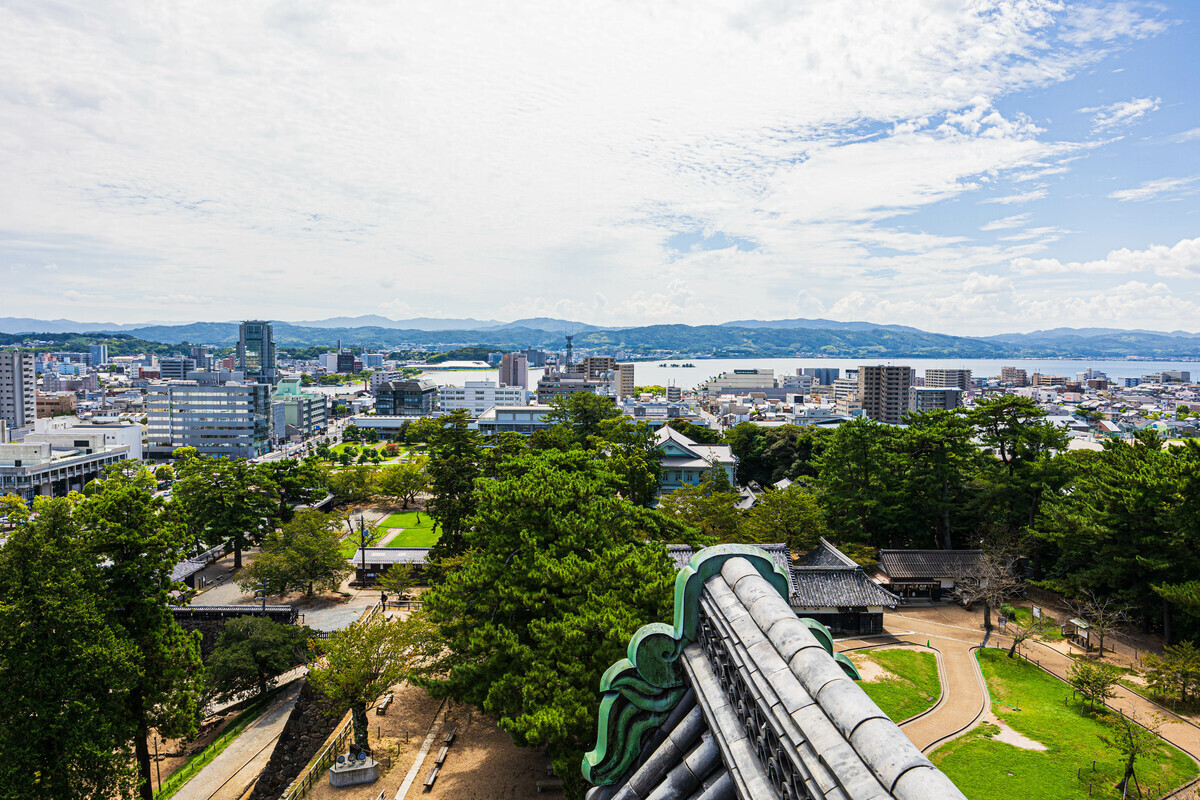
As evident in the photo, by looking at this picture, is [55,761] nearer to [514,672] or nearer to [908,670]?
[514,672]

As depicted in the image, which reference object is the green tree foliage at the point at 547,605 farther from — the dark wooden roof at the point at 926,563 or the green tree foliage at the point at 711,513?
the dark wooden roof at the point at 926,563

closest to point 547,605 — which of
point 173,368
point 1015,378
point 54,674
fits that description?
point 54,674

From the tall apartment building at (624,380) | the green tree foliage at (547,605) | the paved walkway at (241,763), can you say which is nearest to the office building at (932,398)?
the tall apartment building at (624,380)

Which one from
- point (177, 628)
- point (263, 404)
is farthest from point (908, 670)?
point (263, 404)

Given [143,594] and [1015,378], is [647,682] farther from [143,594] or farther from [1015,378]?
[1015,378]

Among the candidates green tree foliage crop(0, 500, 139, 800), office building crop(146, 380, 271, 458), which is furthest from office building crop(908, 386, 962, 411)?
green tree foliage crop(0, 500, 139, 800)

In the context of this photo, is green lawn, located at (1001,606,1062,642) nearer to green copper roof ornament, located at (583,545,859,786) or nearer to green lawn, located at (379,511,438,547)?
green copper roof ornament, located at (583,545,859,786)
